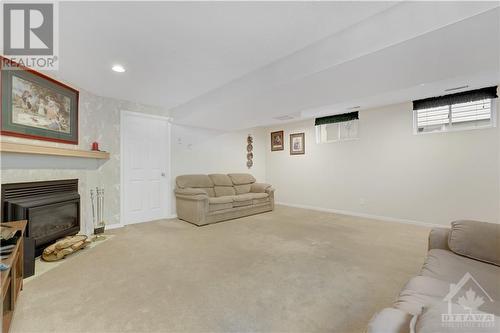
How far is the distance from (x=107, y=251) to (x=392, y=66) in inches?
151

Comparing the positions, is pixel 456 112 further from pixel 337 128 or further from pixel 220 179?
pixel 220 179

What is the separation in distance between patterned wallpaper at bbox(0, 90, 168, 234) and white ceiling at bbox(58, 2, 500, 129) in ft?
2.04

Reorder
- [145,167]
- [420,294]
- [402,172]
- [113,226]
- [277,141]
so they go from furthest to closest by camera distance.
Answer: [277,141], [145,167], [402,172], [113,226], [420,294]

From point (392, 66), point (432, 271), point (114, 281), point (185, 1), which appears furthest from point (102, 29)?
point (432, 271)

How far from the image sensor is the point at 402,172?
4.13m

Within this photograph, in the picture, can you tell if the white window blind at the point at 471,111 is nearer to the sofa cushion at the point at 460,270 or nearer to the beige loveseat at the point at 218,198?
the sofa cushion at the point at 460,270

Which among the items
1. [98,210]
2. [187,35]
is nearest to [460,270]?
[187,35]

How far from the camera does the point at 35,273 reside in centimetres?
221

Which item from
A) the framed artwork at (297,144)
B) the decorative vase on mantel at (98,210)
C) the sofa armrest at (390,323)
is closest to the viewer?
the sofa armrest at (390,323)

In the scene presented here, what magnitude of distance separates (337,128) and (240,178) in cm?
268

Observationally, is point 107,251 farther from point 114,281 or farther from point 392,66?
point 392,66

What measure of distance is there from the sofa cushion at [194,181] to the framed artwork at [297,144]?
2.46 metres

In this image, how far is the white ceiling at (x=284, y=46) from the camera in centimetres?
166

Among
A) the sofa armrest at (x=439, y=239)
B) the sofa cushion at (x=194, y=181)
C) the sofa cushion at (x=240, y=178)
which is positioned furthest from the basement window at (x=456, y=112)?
the sofa cushion at (x=194, y=181)
